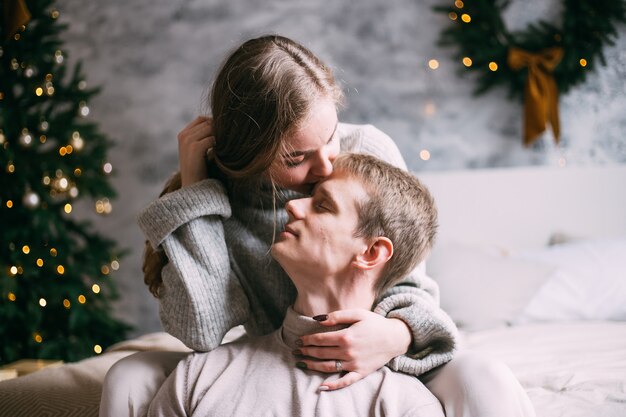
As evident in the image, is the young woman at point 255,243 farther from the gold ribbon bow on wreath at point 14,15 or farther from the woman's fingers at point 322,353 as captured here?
the gold ribbon bow on wreath at point 14,15

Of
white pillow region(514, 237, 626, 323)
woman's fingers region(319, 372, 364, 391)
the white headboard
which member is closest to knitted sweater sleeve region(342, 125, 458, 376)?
woman's fingers region(319, 372, 364, 391)

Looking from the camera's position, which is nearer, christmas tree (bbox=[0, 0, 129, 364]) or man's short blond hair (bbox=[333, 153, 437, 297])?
man's short blond hair (bbox=[333, 153, 437, 297])

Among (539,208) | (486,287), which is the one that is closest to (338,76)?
(539,208)

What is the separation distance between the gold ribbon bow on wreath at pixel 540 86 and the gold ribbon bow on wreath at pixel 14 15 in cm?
206

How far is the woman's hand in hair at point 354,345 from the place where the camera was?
117 centimetres

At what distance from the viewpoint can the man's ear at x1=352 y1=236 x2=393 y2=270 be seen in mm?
1257

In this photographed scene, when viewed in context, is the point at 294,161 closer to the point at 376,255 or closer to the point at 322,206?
the point at 322,206

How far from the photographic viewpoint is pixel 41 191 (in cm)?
245

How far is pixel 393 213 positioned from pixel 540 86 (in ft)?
6.30

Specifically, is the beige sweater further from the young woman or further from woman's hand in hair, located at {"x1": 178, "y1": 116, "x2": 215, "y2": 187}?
woman's hand in hair, located at {"x1": 178, "y1": 116, "x2": 215, "y2": 187}

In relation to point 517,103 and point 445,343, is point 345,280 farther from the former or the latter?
point 517,103

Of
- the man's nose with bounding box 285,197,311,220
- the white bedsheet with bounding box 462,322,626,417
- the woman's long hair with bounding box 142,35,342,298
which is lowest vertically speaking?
the white bedsheet with bounding box 462,322,626,417

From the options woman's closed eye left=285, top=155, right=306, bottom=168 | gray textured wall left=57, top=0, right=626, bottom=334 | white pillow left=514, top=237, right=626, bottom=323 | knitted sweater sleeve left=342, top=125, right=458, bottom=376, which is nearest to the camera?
knitted sweater sleeve left=342, top=125, right=458, bottom=376

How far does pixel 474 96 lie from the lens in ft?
9.96
